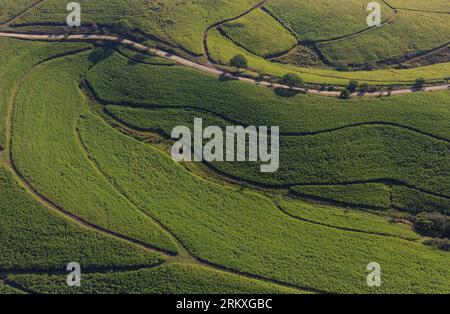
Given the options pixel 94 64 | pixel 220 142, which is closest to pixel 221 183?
pixel 220 142

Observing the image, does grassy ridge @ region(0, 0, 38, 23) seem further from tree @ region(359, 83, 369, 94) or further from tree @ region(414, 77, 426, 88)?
tree @ region(414, 77, 426, 88)

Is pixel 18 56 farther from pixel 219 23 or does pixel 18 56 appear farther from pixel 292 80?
pixel 292 80

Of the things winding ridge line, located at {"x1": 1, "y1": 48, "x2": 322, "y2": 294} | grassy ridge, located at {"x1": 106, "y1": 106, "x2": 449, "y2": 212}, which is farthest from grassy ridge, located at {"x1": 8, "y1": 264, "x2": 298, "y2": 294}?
grassy ridge, located at {"x1": 106, "y1": 106, "x2": 449, "y2": 212}

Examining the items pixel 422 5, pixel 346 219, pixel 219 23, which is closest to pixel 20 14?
pixel 219 23

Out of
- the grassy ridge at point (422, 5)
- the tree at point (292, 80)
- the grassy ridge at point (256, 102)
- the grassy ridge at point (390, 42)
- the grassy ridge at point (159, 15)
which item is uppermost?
the grassy ridge at point (422, 5)


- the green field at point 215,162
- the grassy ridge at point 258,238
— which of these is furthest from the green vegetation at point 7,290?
the grassy ridge at point 258,238

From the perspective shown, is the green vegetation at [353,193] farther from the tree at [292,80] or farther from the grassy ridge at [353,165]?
the tree at [292,80]

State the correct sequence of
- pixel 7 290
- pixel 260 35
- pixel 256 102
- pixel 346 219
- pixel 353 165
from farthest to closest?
pixel 260 35 < pixel 256 102 < pixel 353 165 < pixel 346 219 < pixel 7 290
